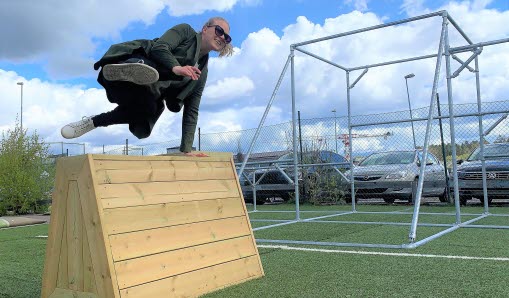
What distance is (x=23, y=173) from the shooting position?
34.1 feet

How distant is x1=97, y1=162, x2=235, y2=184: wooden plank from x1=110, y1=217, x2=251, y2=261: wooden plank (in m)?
0.28

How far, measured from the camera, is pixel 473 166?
27.9ft

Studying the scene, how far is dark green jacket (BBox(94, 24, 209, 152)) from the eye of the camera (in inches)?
99.7

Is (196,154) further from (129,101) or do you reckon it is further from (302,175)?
(302,175)

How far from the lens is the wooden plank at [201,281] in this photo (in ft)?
7.48

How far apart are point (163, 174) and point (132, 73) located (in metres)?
0.59

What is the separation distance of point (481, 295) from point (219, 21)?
2.16 meters

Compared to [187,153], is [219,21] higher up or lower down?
higher up

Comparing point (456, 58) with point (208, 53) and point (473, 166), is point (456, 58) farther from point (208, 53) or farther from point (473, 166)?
point (208, 53)

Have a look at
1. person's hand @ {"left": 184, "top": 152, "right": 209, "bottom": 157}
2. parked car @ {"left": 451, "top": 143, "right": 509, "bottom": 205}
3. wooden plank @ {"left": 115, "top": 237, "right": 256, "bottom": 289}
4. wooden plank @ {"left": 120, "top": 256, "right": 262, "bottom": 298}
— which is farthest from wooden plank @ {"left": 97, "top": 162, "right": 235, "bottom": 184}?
parked car @ {"left": 451, "top": 143, "right": 509, "bottom": 205}

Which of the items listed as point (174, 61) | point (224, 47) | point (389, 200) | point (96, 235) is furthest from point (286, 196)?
point (96, 235)

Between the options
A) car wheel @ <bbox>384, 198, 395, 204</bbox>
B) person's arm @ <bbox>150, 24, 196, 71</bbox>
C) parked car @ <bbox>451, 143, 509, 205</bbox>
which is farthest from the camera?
car wheel @ <bbox>384, 198, 395, 204</bbox>

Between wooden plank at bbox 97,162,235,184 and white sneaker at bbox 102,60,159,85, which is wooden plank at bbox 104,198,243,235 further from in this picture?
white sneaker at bbox 102,60,159,85

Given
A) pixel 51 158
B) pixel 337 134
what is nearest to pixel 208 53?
pixel 337 134
